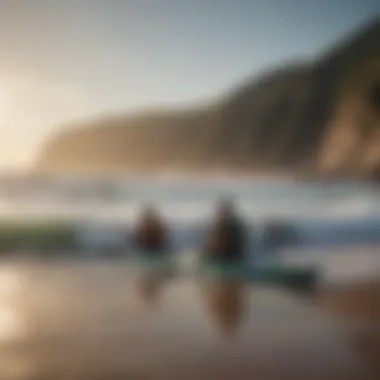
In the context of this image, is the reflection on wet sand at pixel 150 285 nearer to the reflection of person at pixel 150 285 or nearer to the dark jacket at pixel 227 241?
the reflection of person at pixel 150 285

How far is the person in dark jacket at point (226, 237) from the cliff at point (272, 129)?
3.7 inches

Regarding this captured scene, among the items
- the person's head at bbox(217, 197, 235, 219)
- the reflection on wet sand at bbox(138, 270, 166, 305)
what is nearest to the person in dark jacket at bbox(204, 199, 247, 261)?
the person's head at bbox(217, 197, 235, 219)

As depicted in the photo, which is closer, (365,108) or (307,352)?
(307,352)

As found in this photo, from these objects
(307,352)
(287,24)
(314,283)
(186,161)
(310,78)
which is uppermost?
(287,24)

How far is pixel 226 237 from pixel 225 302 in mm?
132

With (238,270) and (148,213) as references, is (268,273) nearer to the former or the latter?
(238,270)

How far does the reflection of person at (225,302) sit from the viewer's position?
1.25m

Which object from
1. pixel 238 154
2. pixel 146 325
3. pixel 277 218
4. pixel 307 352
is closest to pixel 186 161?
pixel 238 154

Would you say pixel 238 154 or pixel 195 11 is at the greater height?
pixel 195 11

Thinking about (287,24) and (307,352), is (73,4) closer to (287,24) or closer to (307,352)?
(287,24)

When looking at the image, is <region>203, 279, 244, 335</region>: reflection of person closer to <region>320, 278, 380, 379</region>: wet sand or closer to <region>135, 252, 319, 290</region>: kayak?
<region>135, 252, 319, 290</region>: kayak

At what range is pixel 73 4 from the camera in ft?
4.30

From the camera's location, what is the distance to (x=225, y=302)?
127 centimetres

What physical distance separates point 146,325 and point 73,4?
68 centimetres
